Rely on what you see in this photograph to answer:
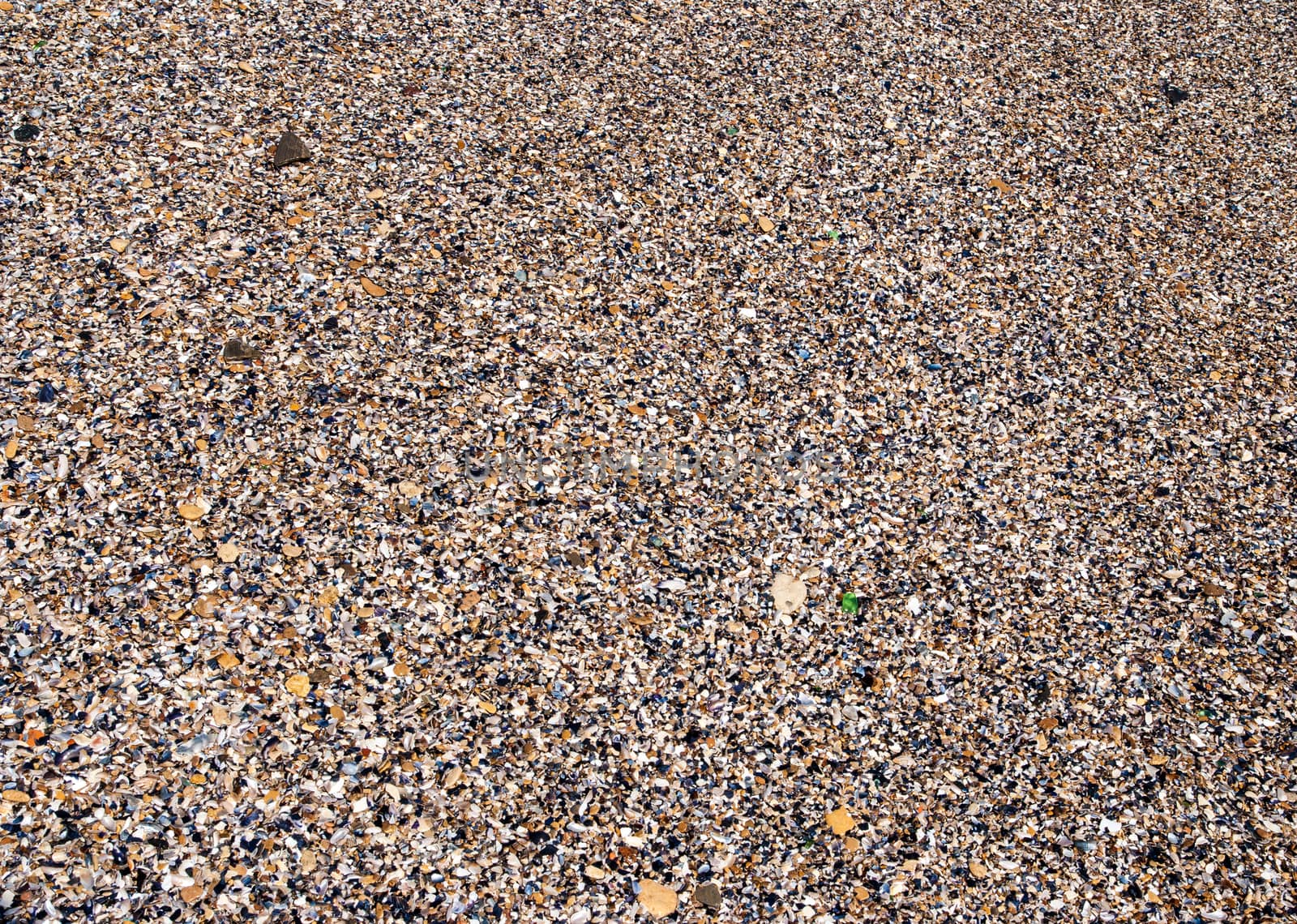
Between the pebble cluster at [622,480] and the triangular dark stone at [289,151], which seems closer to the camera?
the pebble cluster at [622,480]

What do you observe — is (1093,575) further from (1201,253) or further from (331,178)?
(331,178)

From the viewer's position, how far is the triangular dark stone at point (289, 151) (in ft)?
11.0

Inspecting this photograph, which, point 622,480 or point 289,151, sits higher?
point 289,151

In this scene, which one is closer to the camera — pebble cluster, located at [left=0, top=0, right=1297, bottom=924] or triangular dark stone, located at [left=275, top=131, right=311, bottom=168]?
pebble cluster, located at [left=0, top=0, right=1297, bottom=924]

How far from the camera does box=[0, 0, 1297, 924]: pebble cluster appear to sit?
2.20 meters

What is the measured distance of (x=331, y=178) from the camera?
11.0 feet

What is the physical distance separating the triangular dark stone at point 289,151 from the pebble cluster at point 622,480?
0.02 meters

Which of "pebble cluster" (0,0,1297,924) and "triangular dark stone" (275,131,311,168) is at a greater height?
"triangular dark stone" (275,131,311,168)

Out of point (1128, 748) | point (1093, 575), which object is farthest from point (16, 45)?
point (1128, 748)

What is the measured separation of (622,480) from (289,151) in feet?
5.57

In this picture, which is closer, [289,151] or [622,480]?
[622,480]

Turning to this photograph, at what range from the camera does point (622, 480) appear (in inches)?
110

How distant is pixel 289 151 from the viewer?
11.1 ft

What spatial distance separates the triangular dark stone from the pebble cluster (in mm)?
19
